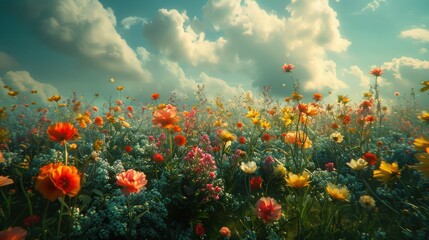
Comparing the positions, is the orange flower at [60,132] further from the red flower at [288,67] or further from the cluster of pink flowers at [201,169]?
the red flower at [288,67]

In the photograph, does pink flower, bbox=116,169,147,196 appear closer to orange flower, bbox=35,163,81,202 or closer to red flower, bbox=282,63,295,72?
orange flower, bbox=35,163,81,202

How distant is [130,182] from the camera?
188 cm

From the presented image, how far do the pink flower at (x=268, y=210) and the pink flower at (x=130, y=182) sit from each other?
877 mm

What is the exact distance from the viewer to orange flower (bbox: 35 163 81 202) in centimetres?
141

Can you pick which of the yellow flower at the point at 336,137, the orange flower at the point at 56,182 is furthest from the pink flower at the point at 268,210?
the yellow flower at the point at 336,137

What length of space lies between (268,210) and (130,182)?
103 cm

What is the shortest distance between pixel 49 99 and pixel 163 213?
3.87 m

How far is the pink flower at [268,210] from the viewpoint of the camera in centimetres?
187

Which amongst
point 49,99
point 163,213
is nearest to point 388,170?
point 163,213

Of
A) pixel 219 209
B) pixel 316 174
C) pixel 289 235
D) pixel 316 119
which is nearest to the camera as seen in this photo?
pixel 289 235

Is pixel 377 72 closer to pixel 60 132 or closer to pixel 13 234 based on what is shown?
pixel 60 132

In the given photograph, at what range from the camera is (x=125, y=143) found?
5270 millimetres

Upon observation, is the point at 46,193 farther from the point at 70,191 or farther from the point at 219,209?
the point at 219,209

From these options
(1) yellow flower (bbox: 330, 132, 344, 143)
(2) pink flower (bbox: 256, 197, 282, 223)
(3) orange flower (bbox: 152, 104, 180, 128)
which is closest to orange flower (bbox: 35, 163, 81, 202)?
(2) pink flower (bbox: 256, 197, 282, 223)
